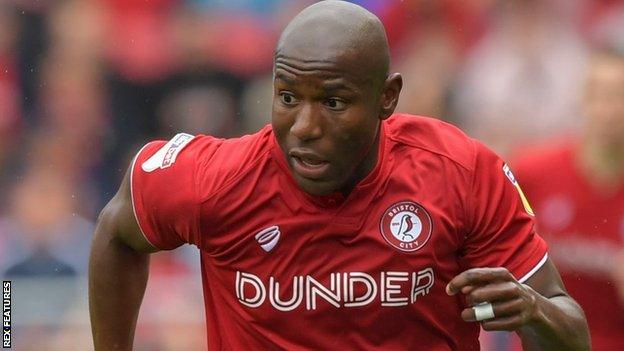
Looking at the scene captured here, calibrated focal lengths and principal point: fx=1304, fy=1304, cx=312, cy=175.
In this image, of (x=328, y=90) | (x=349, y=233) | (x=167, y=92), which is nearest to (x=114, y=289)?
(x=349, y=233)

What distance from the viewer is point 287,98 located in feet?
11.3

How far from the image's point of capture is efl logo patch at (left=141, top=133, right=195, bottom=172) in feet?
12.2

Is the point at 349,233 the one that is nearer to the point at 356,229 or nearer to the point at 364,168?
the point at 356,229

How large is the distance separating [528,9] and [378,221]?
4.18 m

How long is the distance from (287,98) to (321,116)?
0.37 ft

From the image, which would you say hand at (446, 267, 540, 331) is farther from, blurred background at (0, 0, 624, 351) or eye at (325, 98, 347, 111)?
blurred background at (0, 0, 624, 351)

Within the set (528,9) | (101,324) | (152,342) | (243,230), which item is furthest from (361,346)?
(528,9)

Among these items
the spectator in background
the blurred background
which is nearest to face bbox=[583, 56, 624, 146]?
the blurred background

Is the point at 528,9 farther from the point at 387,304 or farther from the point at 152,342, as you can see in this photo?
the point at 387,304

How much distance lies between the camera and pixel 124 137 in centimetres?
692

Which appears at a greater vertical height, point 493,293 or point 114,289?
point 493,293

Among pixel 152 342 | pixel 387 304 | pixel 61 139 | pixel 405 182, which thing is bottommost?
pixel 152 342

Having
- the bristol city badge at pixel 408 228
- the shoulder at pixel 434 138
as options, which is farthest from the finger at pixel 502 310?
the shoulder at pixel 434 138

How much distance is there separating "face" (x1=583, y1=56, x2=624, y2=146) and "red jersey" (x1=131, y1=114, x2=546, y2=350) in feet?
7.54
